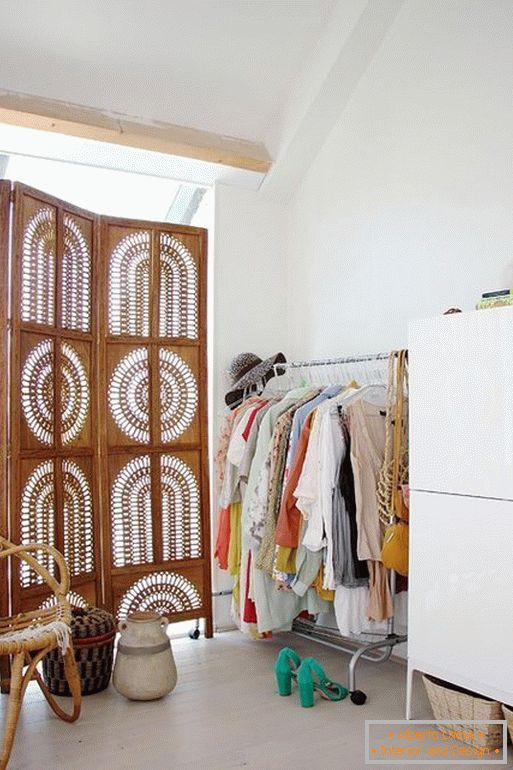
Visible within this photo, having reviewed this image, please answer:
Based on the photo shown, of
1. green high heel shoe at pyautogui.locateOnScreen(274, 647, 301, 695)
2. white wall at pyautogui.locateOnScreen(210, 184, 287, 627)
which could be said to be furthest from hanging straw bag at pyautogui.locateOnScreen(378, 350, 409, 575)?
white wall at pyautogui.locateOnScreen(210, 184, 287, 627)

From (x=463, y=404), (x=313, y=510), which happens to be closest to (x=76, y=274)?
(x=313, y=510)

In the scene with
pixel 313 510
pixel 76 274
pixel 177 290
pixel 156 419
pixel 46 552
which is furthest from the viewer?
pixel 177 290

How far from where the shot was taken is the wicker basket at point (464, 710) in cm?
262

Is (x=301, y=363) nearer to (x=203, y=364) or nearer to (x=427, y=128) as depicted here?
(x=203, y=364)

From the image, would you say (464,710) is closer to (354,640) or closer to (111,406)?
(354,640)

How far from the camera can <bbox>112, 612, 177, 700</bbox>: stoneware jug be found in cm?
310

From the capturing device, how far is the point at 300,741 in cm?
272

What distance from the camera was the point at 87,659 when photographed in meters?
3.22

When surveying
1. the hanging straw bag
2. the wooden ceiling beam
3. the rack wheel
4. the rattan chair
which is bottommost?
the rack wheel

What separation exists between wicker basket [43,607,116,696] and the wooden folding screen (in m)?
0.26

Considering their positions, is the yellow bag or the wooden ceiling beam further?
the wooden ceiling beam

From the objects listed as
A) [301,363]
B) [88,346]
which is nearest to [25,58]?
[88,346]

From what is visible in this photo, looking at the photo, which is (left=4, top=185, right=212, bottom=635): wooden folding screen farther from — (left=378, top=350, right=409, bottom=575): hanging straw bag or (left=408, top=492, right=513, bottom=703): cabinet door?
(left=408, top=492, right=513, bottom=703): cabinet door

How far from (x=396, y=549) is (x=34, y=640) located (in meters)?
1.45
